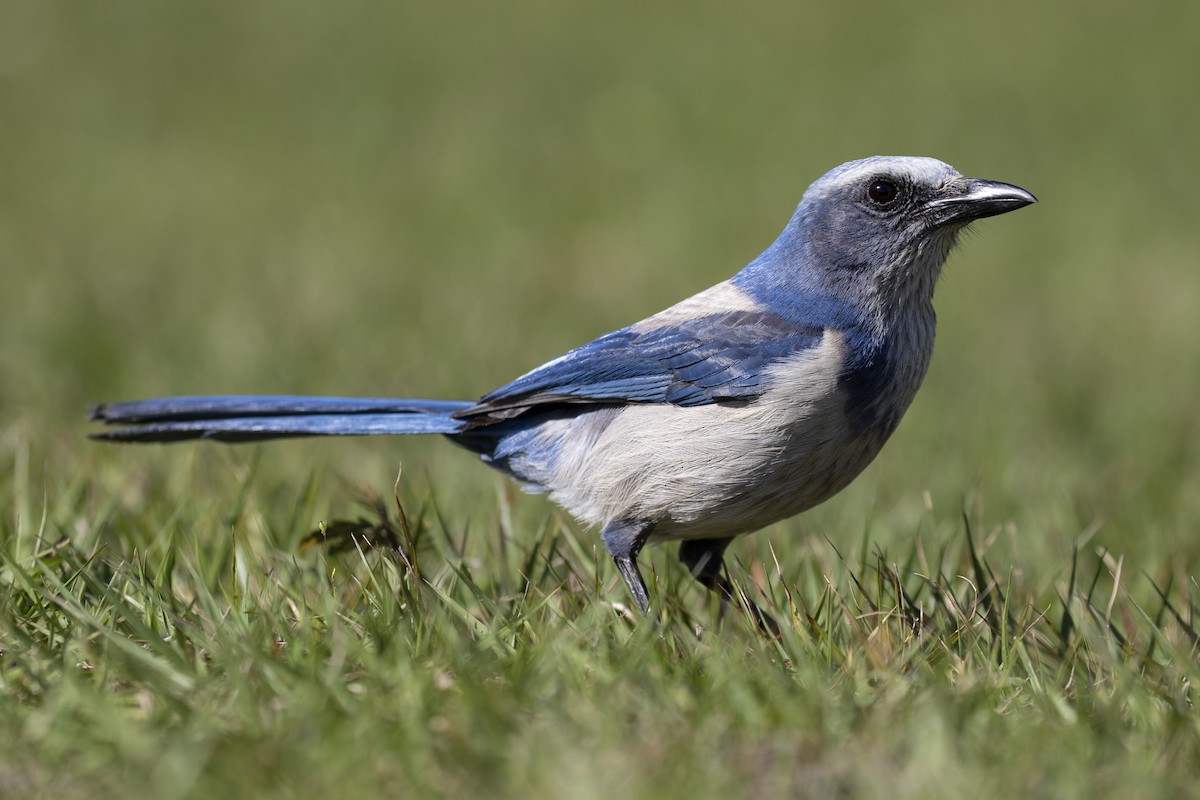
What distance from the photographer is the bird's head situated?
3.93 metres

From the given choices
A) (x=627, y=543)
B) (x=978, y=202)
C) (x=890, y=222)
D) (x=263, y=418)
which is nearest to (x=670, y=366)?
(x=627, y=543)

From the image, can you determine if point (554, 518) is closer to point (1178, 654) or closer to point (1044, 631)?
point (1044, 631)

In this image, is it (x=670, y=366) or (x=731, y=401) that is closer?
(x=731, y=401)

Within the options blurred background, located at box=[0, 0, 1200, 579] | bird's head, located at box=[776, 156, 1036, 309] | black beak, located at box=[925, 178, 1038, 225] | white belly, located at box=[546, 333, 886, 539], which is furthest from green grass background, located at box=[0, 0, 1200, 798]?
black beak, located at box=[925, 178, 1038, 225]

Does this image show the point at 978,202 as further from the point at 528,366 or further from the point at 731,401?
the point at 528,366

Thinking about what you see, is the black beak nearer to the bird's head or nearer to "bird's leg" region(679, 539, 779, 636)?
the bird's head

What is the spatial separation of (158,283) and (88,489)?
3.71 metres

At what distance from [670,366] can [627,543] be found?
503 mm

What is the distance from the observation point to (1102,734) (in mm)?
2721

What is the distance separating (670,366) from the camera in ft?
12.9

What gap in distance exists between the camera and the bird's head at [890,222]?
393cm

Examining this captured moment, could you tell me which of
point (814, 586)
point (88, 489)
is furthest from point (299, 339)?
point (814, 586)

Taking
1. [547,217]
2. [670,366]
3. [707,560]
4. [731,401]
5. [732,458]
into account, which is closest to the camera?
[732,458]

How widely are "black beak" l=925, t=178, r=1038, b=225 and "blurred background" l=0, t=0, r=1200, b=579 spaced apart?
99 centimetres
